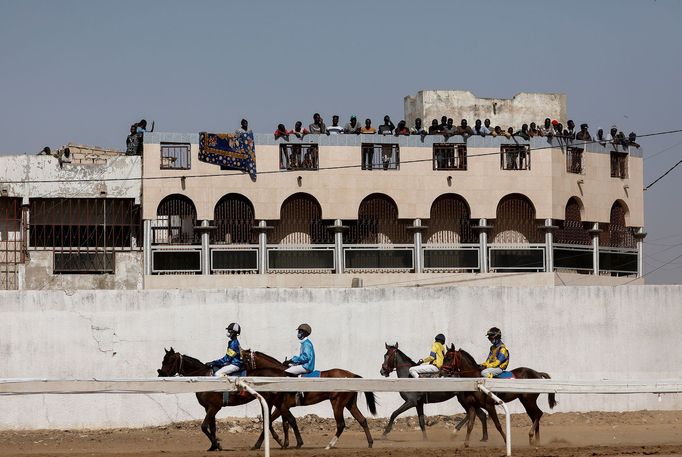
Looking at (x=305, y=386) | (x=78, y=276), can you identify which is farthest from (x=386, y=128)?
(x=305, y=386)

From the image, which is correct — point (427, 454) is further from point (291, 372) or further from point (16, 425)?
point (16, 425)

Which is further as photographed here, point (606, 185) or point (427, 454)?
point (606, 185)

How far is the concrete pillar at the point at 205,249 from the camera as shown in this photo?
118 feet

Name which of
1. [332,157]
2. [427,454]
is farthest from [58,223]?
[427,454]

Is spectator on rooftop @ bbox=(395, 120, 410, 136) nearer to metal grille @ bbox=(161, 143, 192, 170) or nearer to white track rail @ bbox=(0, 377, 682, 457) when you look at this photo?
metal grille @ bbox=(161, 143, 192, 170)

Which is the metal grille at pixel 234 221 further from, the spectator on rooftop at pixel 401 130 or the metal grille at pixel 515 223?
the metal grille at pixel 515 223

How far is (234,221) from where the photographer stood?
37.0m

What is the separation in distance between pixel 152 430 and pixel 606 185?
19.5 meters

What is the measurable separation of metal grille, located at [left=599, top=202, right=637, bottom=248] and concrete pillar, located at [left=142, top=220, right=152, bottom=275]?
14.5m

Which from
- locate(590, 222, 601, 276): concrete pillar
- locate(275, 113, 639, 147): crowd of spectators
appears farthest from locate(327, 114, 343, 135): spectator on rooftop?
locate(590, 222, 601, 276): concrete pillar

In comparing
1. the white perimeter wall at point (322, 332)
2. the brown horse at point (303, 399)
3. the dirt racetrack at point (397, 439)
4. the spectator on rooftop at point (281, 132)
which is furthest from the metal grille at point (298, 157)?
the brown horse at point (303, 399)

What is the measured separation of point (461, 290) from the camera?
89.6 ft

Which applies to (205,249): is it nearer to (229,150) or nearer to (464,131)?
(229,150)

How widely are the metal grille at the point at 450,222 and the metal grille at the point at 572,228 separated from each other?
2.84 m
